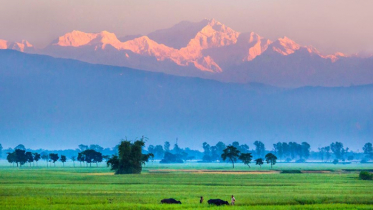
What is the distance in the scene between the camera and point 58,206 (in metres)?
58.3

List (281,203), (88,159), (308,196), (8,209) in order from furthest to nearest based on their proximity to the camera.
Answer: (88,159), (308,196), (281,203), (8,209)

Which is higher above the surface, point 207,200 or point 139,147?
point 139,147

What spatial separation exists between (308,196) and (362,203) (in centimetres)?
709

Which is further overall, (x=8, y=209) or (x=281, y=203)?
(x=281, y=203)

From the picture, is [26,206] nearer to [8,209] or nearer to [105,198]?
[8,209]

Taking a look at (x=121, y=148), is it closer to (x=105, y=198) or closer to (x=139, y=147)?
(x=139, y=147)

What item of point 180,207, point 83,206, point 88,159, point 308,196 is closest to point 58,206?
point 83,206

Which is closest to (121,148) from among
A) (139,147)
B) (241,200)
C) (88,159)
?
(139,147)

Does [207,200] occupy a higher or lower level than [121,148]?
lower

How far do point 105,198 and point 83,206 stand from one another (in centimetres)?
734

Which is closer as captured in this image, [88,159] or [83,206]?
[83,206]

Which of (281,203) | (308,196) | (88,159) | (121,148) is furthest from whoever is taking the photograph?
(88,159)

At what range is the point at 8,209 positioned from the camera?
5619cm

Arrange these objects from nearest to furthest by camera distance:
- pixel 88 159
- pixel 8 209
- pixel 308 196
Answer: pixel 8 209 < pixel 308 196 < pixel 88 159
